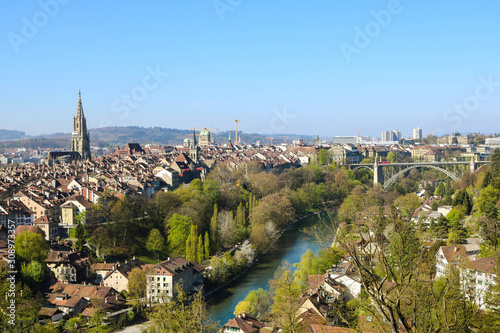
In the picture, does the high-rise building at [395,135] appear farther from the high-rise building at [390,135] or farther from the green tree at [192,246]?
the green tree at [192,246]

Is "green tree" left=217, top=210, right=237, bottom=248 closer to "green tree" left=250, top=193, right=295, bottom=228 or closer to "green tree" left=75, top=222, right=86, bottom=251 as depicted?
"green tree" left=250, top=193, right=295, bottom=228

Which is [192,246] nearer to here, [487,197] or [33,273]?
[33,273]

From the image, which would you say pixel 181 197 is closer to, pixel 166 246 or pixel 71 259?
pixel 166 246

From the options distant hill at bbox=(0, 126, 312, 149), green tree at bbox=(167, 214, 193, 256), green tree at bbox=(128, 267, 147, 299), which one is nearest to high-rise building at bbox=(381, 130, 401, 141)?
distant hill at bbox=(0, 126, 312, 149)

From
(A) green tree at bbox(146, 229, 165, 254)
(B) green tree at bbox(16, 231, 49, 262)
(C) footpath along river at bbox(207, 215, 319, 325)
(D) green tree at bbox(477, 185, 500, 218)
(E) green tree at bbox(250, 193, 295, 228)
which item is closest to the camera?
(C) footpath along river at bbox(207, 215, 319, 325)

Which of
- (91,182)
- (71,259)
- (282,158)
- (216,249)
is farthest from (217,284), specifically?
(282,158)

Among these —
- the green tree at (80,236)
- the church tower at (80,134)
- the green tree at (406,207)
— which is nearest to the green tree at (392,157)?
the green tree at (406,207)
